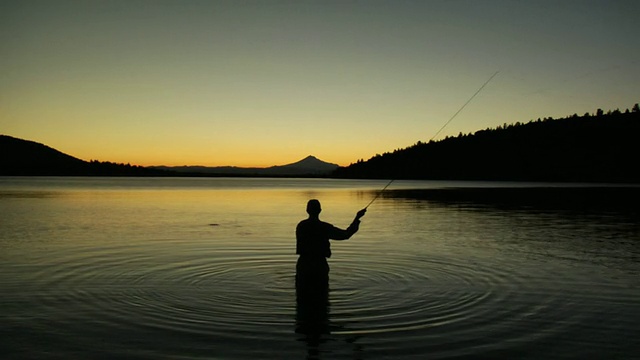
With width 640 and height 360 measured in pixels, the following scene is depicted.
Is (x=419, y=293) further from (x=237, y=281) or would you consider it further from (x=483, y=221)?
(x=483, y=221)

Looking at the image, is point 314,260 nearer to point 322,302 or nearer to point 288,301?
point 322,302

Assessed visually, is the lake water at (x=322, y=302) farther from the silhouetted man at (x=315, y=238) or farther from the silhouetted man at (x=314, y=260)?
the silhouetted man at (x=315, y=238)

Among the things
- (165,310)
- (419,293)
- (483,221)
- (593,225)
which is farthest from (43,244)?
(593,225)

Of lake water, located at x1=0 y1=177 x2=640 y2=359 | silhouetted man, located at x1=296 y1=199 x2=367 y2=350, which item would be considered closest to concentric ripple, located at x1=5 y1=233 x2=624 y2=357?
lake water, located at x1=0 y1=177 x2=640 y2=359

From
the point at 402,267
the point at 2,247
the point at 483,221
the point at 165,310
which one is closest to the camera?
the point at 165,310

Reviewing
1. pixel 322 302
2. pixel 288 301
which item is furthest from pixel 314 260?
pixel 288 301

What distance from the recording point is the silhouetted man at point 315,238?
36.0 ft

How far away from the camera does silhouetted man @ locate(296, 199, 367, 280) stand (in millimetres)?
10984

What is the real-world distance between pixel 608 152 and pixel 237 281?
200m

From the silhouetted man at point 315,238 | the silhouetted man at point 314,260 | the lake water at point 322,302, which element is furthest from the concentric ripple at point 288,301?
the silhouetted man at point 315,238

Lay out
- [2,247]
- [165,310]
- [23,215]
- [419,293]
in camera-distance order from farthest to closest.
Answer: [23,215], [2,247], [419,293], [165,310]

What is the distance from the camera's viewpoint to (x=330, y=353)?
8242 millimetres

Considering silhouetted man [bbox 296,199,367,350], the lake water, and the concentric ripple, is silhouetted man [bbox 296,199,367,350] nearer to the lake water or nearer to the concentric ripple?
the lake water

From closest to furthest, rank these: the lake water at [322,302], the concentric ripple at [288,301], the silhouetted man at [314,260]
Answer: the lake water at [322,302] < the concentric ripple at [288,301] < the silhouetted man at [314,260]
